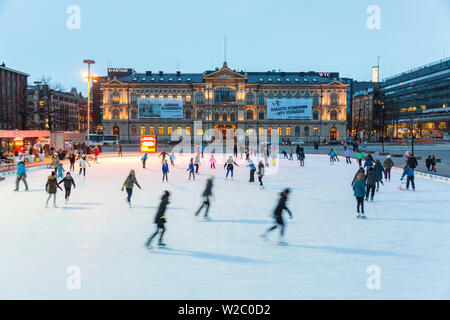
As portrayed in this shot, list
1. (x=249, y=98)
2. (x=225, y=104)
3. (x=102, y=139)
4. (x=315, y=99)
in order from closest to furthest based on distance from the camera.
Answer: (x=102, y=139)
(x=225, y=104)
(x=315, y=99)
(x=249, y=98)

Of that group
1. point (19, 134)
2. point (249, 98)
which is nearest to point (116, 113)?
point (249, 98)

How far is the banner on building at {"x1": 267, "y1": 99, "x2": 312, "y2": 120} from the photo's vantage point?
265 feet

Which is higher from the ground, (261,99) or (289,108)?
(261,99)

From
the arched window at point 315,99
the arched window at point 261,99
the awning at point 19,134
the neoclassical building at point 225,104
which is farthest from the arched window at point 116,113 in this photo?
the awning at point 19,134

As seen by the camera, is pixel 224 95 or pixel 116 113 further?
pixel 224 95

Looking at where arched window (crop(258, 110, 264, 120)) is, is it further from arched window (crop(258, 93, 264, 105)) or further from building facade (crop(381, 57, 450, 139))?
building facade (crop(381, 57, 450, 139))

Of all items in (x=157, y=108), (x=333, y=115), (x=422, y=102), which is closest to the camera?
(x=157, y=108)

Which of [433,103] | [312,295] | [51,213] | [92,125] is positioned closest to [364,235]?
[312,295]

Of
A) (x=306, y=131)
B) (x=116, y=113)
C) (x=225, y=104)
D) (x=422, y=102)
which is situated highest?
(x=422, y=102)

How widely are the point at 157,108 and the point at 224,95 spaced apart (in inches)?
605

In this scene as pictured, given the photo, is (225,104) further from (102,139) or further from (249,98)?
(102,139)

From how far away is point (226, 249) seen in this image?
9547 mm

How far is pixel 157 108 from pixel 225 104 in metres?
15.2
